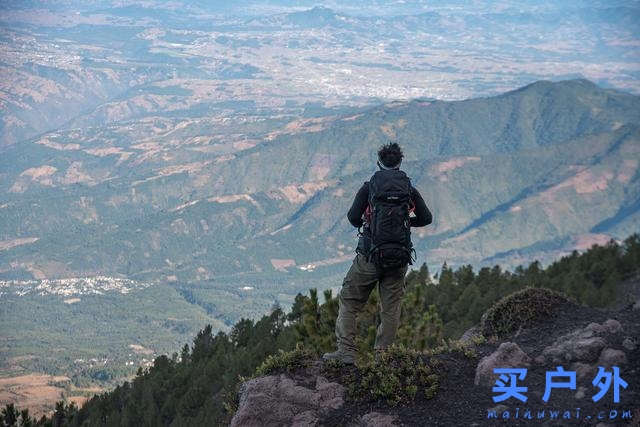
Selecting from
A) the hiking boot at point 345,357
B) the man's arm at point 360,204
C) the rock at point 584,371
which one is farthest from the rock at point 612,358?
the man's arm at point 360,204

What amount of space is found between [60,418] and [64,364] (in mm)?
113115

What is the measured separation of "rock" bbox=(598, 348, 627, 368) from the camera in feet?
53.8

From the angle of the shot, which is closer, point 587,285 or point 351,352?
point 351,352

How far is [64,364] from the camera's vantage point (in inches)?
6909

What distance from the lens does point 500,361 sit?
667 inches

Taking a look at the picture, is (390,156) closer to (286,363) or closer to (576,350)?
(286,363)

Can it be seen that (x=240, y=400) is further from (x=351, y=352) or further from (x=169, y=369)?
(x=169, y=369)

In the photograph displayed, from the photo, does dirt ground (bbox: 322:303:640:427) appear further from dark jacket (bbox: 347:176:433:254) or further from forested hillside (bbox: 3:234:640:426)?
forested hillside (bbox: 3:234:640:426)

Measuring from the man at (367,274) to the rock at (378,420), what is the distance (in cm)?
183

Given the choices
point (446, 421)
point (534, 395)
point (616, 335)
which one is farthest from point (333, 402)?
point (616, 335)

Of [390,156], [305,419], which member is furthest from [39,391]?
[390,156]

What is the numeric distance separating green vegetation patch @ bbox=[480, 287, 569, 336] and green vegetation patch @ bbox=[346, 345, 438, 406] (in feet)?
19.1

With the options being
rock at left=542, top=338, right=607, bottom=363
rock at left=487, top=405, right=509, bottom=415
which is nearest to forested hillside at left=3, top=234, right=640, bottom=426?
rock at left=542, top=338, right=607, bottom=363

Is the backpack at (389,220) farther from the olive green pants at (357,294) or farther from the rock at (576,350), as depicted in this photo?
the rock at (576,350)
